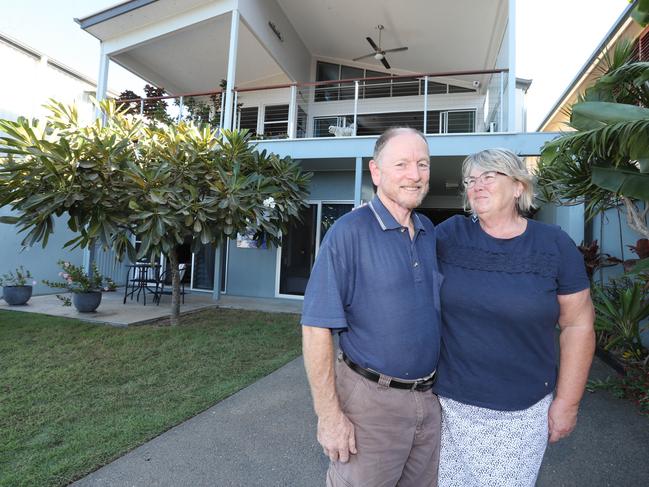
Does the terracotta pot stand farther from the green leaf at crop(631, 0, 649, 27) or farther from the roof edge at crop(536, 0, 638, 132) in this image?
the roof edge at crop(536, 0, 638, 132)

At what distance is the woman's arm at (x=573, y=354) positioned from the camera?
1.60 metres

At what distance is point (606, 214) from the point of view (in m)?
6.77

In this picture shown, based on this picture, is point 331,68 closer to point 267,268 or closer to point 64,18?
point 267,268

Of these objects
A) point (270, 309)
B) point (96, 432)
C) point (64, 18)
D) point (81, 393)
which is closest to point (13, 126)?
point (81, 393)

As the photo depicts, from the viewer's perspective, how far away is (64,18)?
52.3ft

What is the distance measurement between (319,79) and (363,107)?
233 cm

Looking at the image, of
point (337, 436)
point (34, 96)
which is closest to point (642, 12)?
point (337, 436)

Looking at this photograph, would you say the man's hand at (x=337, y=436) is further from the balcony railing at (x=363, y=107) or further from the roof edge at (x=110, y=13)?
the roof edge at (x=110, y=13)

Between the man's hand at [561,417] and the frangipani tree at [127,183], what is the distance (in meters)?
4.94

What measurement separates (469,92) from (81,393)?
11198 mm

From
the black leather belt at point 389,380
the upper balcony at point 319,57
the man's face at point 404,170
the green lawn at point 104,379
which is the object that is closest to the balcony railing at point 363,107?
the upper balcony at point 319,57

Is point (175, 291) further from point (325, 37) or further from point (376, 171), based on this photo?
point (325, 37)

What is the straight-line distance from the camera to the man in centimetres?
143

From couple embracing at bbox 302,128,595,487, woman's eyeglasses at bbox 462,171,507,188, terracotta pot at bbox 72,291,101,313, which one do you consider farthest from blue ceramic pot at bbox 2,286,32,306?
woman's eyeglasses at bbox 462,171,507,188
